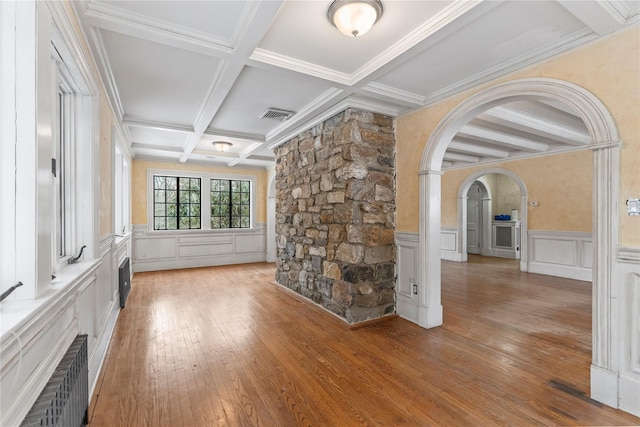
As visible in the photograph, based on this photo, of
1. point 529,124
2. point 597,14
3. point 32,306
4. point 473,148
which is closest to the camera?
point 32,306

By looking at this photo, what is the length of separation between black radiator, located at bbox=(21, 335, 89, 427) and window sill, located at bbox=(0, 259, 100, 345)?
11.5 inches

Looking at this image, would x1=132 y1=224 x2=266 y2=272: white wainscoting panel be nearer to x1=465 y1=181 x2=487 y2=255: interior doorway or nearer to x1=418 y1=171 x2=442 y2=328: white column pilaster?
x1=418 y1=171 x2=442 y2=328: white column pilaster

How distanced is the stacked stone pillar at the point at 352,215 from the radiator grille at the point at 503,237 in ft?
22.3

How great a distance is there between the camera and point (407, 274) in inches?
141

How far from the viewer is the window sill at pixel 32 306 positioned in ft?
3.28

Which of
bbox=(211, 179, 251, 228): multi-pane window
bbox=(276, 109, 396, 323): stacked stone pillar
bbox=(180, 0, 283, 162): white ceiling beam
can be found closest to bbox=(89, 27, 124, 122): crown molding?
bbox=(180, 0, 283, 162): white ceiling beam

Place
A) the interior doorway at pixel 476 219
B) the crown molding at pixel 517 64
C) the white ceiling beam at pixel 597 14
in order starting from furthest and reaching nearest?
the interior doorway at pixel 476 219 → the crown molding at pixel 517 64 → the white ceiling beam at pixel 597 14

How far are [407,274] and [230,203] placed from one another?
5590 mm

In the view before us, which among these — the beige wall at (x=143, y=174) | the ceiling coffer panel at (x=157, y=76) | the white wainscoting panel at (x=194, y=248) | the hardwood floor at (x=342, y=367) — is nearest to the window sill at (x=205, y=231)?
the white wainscoting panel at (x=194, y=248)

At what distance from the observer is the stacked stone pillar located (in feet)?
11.3

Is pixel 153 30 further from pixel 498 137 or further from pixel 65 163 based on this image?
pixel 498 137

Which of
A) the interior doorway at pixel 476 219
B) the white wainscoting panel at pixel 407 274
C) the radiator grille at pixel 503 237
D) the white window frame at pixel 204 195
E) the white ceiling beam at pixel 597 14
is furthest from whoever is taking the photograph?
the interior doorway at pixel 476 219

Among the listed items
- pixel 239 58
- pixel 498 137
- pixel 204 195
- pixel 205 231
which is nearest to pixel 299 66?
pixel 239 58

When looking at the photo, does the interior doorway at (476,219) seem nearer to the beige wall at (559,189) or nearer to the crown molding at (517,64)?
the beige wall at (559,189)
